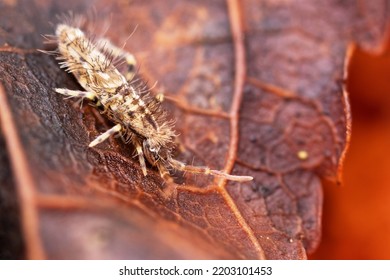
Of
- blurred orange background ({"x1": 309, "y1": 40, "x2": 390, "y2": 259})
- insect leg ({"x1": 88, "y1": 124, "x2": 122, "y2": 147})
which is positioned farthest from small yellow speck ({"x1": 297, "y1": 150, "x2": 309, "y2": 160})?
insect leg ({"x1": 88, "y1": 124, "x2": 122, "y2": 147})

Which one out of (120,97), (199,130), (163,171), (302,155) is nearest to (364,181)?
(302,155)

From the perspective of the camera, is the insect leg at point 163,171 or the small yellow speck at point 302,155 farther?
the small yellow speck at point 302,155

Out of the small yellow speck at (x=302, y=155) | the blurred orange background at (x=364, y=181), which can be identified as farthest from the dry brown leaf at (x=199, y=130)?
the blurred orange background at (x=364, y=181)

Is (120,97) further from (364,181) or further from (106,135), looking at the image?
(364,181)

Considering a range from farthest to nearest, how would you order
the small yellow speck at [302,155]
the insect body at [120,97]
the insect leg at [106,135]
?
the small yellow speck at [302,155] < the insect body at [120,97] < the insect leg at [106,135]

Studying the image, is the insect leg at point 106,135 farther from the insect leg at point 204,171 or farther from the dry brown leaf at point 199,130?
the insect leg at point 204,171

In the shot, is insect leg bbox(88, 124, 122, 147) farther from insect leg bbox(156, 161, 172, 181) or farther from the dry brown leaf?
insect leg bbox(156, 161, 172, 181)
